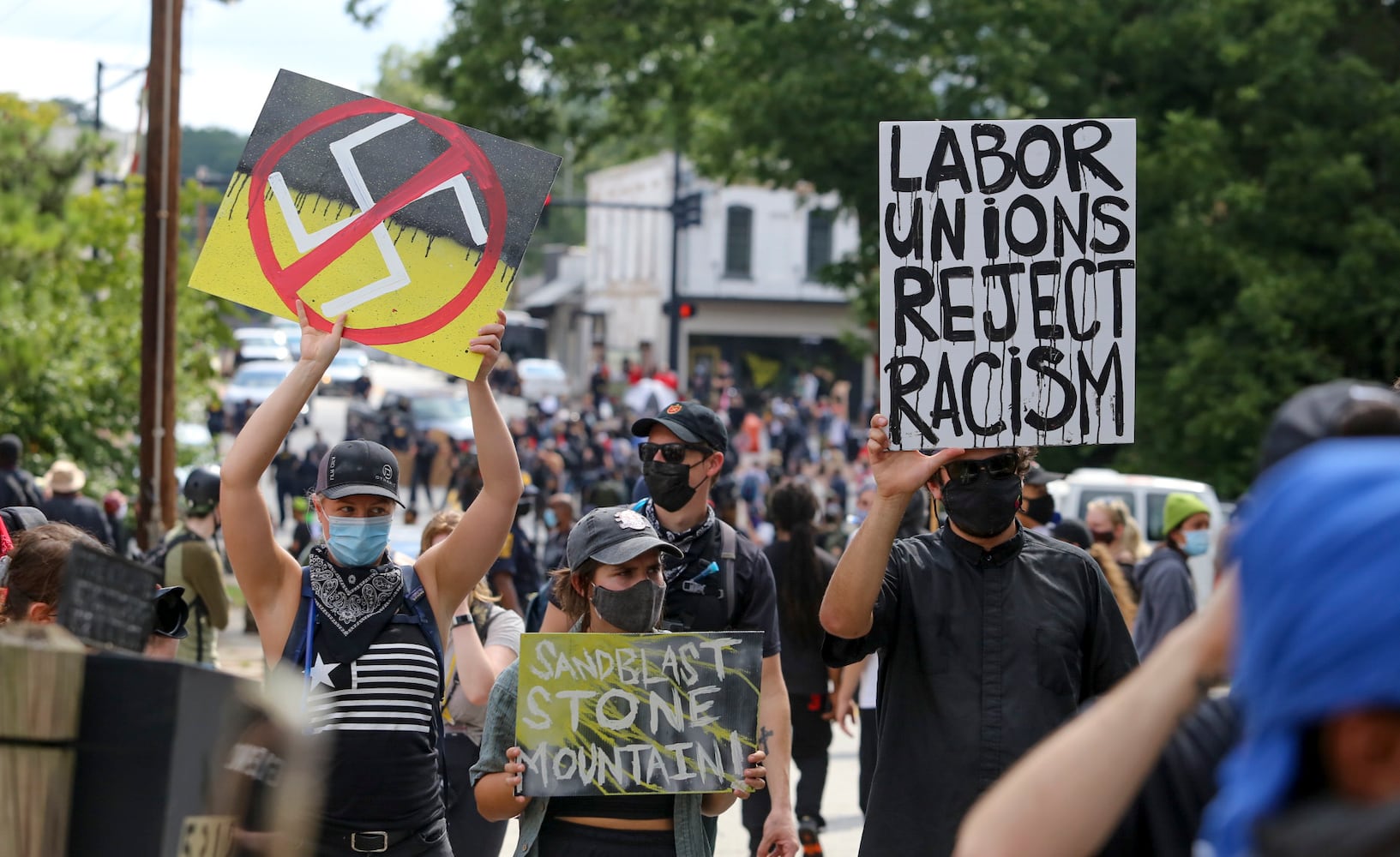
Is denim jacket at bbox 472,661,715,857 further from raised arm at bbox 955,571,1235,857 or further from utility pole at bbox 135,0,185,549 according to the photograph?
utility pole at bbox 135,0,185,549

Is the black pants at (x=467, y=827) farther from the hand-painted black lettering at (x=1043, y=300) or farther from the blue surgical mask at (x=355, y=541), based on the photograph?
the hand-painted black lettering at (x=1043, y=300)

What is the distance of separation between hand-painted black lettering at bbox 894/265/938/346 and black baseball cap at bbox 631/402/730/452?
128cm

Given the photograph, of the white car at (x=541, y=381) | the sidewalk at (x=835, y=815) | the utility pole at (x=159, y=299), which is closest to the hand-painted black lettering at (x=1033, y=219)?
the sidewalk at (x=835, y=815)

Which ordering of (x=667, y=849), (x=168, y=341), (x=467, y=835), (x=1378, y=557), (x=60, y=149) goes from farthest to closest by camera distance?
(x=60, y=149) < (x=168, y=341) < (x=467, y=835) < (x=667, y=849) < (x=1378, y=557)

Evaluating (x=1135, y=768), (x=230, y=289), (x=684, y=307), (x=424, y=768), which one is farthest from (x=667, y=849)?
(x=684, y=307)

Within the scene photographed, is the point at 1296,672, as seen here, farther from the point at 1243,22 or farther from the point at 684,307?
the point at 684,307

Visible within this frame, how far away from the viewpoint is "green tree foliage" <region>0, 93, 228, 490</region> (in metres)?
16.2

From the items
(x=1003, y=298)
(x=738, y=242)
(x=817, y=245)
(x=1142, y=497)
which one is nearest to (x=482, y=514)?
(x=1003, y=298)

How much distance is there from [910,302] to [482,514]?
1.22 m

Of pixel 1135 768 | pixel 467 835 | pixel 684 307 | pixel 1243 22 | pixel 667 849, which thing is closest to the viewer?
pixel 1135 768

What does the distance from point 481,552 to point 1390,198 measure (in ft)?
64.2

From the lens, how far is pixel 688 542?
511 cm

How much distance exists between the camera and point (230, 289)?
13.9 ft

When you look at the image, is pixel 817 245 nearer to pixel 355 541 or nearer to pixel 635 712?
pixel 355 541
